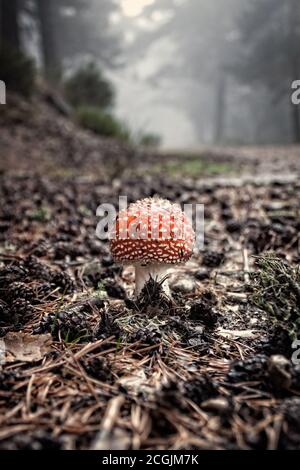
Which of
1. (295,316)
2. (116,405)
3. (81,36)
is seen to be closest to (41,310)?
(116,405)

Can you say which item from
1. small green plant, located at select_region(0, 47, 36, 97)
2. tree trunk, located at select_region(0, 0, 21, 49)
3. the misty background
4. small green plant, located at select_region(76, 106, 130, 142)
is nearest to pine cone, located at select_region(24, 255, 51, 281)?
the misty background

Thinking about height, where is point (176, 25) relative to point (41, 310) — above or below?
above

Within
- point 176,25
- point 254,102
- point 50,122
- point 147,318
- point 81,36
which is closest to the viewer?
point 147,318

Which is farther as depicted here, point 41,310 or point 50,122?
point 50,122

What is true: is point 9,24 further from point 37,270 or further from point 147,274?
point 147,274

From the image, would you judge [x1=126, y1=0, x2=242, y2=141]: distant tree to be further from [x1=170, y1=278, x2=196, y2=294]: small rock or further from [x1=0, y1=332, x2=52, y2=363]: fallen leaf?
[x1=0, y1=332, x2=52, y2=363]: fallen leaf

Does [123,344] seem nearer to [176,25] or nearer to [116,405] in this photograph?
[116,405]
